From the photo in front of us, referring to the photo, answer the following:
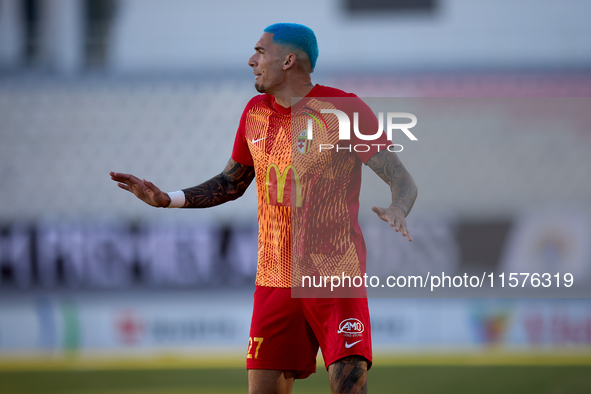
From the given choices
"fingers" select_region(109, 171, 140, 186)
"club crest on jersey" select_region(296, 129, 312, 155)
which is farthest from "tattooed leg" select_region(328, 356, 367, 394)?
"fingers" select_region(109, 171, 140, 186)

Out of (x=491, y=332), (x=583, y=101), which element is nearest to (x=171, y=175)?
(x=491, y=332)

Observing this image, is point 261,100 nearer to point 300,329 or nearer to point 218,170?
point 300,329

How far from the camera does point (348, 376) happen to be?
2.08m

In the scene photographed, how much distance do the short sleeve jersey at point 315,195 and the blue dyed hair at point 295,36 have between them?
23 centimetres

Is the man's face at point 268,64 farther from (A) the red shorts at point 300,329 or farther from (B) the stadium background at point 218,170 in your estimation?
(B) the stadium background at point 218,170

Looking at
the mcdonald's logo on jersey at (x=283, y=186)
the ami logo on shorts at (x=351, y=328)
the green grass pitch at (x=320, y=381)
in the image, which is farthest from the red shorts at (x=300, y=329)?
the green grass pitch at (x=320, y=381)

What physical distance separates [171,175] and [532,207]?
424 centimetres

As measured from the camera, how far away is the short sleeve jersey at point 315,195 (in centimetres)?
225

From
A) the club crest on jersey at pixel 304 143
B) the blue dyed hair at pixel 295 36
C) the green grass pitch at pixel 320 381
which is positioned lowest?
the green grass pitch at pixel 320 381

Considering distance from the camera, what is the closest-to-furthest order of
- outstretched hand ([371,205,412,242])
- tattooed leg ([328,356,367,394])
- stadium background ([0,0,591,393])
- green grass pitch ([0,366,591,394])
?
outstretched hand ([371,205,412,242]) < tattooed leg ([328,356,367,394]) < green grass pitch ([0,366,591,394]) < stadium background ([0,0,591,393])

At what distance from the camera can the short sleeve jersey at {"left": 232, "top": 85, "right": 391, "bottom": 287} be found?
2.25 m

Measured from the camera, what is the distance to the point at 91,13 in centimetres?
753

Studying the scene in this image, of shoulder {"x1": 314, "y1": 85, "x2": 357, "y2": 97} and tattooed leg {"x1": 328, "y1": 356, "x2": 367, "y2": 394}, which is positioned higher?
shoulder {"x1": 314, "y1": 85, "x2": 357, "y2": 97}

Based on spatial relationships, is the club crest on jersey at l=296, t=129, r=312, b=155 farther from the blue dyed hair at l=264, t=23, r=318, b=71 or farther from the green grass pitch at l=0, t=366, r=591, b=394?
the green grass pitch at l=0, t=366, r=591, b=394
